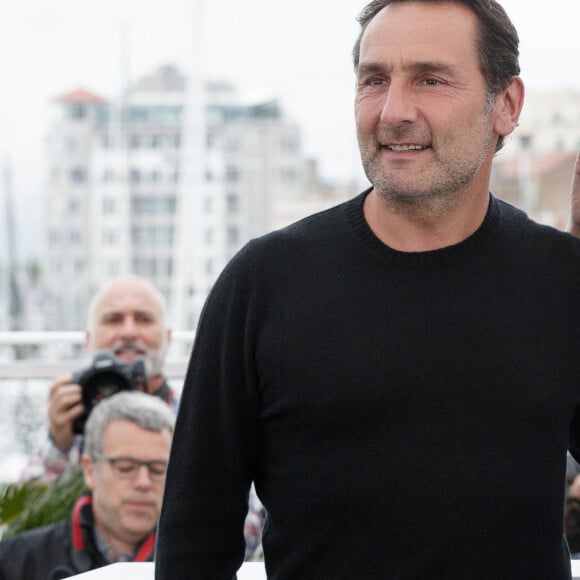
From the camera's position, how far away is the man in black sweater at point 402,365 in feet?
3.19

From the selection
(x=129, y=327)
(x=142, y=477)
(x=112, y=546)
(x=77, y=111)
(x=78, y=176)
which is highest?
(x=77, y=111)

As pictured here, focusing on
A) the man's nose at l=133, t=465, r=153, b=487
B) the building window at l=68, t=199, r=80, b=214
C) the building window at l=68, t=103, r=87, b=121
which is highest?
the building window at l=68, t=103, r=87, b=121

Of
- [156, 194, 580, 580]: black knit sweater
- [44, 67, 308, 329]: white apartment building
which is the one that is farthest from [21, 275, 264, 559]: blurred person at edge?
[44, 67, 308, 329]: white apartment building

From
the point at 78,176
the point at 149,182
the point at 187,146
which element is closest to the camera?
the point at 187,146

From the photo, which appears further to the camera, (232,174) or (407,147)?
(232,174)

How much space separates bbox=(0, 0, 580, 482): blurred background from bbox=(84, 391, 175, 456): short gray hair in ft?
42.5

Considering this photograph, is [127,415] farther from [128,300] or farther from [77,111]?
[77,111]

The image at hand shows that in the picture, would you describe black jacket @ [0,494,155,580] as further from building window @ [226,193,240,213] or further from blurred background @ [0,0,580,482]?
building window @ [226,193,240,213]

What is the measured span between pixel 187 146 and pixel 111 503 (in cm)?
1541

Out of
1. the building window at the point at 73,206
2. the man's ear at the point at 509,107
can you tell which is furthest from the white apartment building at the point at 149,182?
the man's ear at the point at 509,107

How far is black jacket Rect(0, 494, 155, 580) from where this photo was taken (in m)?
2.08

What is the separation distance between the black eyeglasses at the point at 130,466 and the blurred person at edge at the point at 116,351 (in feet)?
0.72

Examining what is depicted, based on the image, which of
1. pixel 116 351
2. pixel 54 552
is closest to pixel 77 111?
pixel 116 351

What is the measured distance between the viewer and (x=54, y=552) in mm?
2123
